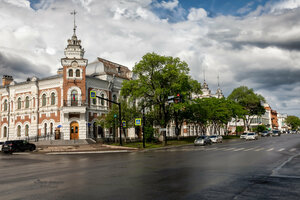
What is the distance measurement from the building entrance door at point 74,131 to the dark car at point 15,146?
733 cm

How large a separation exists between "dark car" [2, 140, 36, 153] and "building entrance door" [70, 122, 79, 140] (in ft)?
24.0

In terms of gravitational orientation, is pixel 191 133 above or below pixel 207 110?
below

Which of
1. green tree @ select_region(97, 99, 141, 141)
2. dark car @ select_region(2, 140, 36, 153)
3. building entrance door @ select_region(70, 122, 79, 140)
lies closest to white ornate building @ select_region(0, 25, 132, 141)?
building entrance door @ select_region(70, 122, 79, 140)

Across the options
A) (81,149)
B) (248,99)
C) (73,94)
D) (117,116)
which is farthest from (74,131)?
(248,99)

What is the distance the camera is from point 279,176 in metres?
10.8

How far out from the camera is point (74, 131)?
41.0 metres

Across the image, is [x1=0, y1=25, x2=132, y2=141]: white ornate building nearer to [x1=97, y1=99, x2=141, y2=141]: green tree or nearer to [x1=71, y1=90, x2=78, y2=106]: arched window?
[x1=71, y1=90, x2=78, y2=106]: arched window

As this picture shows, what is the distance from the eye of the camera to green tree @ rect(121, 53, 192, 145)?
3944 cm

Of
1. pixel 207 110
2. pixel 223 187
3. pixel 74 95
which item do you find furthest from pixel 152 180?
pixel 207 110

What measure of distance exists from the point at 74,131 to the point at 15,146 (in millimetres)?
9993

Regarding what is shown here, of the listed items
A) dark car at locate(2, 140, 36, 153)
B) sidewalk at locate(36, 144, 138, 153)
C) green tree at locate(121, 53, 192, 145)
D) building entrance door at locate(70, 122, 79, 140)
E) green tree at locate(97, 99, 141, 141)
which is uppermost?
green tree at locate(121, 53, 192, 145)

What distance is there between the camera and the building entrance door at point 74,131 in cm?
4081

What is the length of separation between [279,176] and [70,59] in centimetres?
3686

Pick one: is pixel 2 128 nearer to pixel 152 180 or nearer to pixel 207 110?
pixel 207 110
